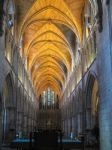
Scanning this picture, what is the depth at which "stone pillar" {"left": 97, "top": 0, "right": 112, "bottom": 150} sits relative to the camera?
65.8 feet

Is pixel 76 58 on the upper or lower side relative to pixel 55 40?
lower

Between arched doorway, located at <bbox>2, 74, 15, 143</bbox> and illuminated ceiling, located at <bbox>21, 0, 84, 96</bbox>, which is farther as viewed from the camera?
illuminated ceiling, located at <bbox>21, 0, 84, 96</bbox>

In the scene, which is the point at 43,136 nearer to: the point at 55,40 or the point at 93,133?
the point at 93,133

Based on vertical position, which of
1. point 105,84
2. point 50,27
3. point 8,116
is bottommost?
point 8,116

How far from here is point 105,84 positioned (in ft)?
70.0

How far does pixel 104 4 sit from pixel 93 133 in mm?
12370

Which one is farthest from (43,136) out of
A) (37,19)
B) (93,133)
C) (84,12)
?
(37,19)

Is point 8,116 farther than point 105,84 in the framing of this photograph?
Yes

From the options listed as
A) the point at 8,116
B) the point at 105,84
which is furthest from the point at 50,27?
the point at 105,84

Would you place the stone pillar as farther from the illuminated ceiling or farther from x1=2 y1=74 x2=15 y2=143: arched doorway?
x1=2 y1=74 x2=15 y2=143: arched doorway

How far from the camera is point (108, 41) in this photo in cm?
2023

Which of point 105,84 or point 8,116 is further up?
point 105,84

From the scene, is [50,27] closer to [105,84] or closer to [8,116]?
[8,116]

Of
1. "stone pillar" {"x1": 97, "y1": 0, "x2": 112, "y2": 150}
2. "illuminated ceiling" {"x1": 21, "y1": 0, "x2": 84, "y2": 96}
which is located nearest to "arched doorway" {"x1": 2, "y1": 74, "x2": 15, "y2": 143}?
"illuminated ceiling" {"x1": 21, "y1": 0, "x2": 84, "y2": 96}
